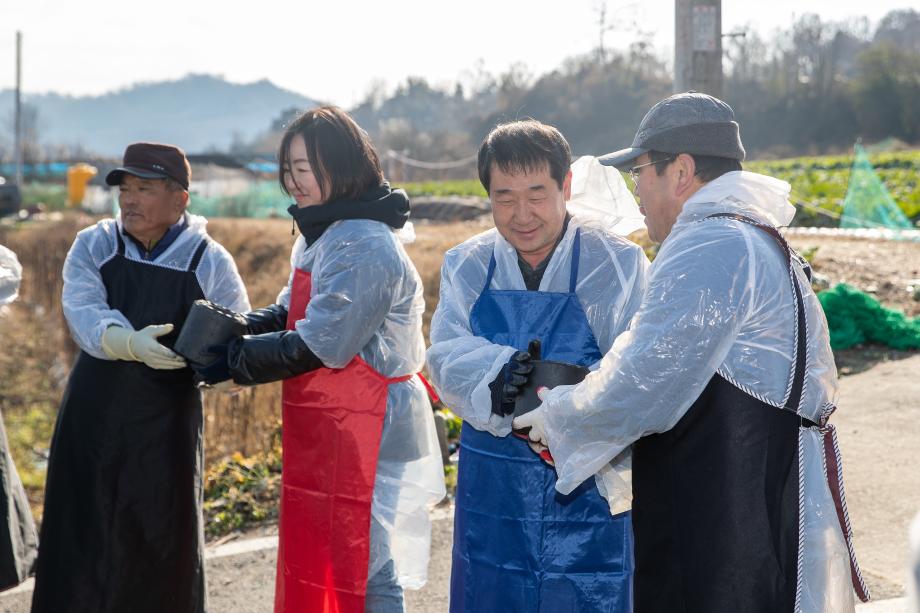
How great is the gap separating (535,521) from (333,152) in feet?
4.16

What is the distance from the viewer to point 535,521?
2568 mm

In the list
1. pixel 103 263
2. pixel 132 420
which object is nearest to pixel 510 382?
pixel 132 420

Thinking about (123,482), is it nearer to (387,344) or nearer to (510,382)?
(387,344)

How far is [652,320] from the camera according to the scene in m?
2.06

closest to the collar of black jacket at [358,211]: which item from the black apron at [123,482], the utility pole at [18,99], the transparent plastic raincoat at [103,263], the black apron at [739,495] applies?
the transparent plastic raincoat at [103,263]

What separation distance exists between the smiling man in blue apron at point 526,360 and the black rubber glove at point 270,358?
1.40ft

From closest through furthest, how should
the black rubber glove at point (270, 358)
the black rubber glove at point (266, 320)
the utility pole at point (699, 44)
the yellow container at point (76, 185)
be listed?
the black rubber glove at point (270, 358) → the black rubber glove at point (266, 320) → the utility pole at point (699, 44) → the yellow container at point (76, 185)

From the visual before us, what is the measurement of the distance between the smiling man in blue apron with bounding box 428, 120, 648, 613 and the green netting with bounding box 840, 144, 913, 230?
12.5 meters

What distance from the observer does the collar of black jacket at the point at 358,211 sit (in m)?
3.05

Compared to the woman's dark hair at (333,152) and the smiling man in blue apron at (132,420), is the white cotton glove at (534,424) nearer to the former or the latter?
the woman's dark hair at (333,152)

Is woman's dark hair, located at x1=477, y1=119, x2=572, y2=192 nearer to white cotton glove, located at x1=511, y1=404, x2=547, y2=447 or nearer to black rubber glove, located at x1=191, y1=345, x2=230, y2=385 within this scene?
white cotton glove, located at x1=511, y1=404, x2=547, y2=447

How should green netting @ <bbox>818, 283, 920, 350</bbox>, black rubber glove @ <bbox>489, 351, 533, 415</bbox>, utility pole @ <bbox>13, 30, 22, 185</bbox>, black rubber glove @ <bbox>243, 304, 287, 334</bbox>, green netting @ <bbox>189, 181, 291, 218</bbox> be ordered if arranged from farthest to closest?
utility pole @ <bbox>13, 30, 22, 185</bbox>, green netting @ <bbox>189, 181, 291, 218</bbox>, green netting @ <bbox>818, 283, 920, 350</bbox>, black rubber glove @ <bbox>243, 304, 287, 334</bbox>, black rubber glove @ <bbox>489, 351, 533, 415</bbox>

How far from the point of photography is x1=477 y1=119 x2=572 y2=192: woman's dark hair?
8.76ft

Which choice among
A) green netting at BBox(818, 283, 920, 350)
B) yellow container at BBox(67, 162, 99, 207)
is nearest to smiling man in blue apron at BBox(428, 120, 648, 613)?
green netting at BBox(818, 283, 920, 350)
